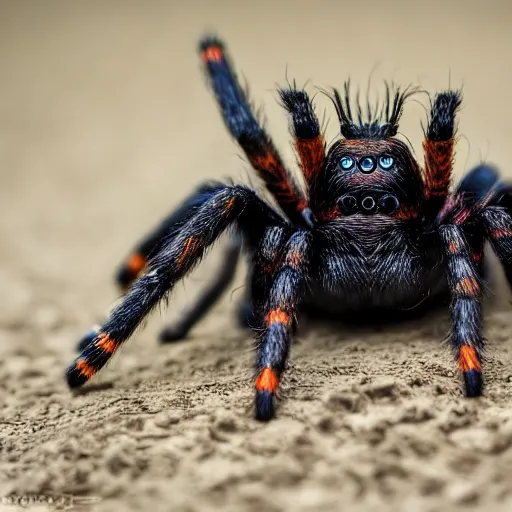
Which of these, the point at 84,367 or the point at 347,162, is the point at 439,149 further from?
the point at 84,367

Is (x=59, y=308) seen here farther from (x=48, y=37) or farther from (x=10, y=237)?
(x=48, y=37)

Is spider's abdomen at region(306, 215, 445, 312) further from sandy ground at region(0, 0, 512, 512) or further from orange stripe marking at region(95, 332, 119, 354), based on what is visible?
orange stripe marking at region(95, 332, 119, 354)

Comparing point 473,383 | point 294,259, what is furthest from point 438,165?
point 473,383

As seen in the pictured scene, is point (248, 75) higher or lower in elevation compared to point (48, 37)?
lower

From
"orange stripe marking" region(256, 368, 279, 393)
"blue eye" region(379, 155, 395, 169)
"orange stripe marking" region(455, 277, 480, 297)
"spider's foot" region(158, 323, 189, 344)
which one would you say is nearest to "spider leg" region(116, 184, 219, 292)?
"spider's foot" region(158, 323, 189, 344)

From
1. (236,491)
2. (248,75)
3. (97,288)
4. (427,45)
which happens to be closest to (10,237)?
(97,288)

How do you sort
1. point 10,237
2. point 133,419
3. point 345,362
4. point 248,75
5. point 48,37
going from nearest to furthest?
1. point 133,419
2. point 345,362
3. point 10,237
4. point 248,75
5. point 48,37

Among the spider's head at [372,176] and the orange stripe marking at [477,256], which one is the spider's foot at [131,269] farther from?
the orange stripe marking at [477,256]
